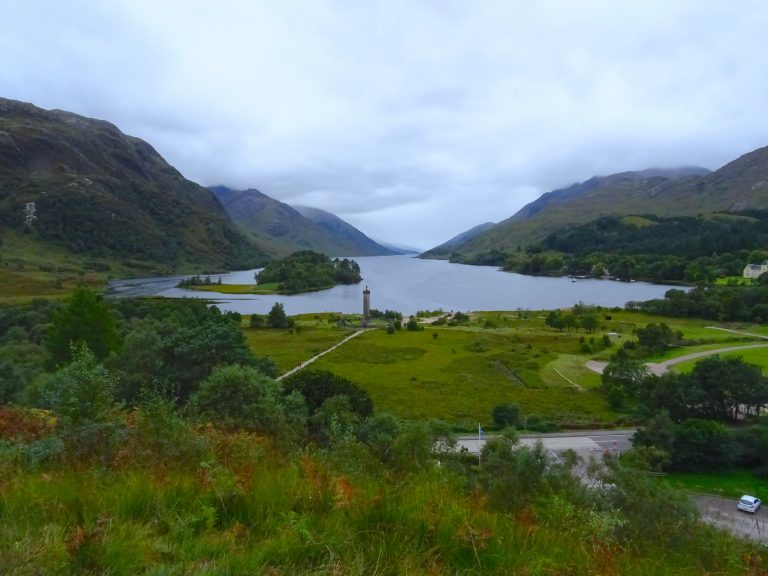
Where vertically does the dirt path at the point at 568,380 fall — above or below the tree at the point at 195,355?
below

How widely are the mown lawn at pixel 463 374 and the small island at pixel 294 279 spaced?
81.3 meters

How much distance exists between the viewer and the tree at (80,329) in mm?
35500

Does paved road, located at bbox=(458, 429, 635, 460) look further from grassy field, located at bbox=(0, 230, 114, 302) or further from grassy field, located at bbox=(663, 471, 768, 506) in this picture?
grassy field, located at bbox=(0, 230, 114, 302)

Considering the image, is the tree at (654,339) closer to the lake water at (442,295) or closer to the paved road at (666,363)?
the paved road at (666,363)

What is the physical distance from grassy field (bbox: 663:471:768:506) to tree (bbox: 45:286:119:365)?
126ft

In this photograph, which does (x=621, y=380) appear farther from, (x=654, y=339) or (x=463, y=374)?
(x=654, y=339)

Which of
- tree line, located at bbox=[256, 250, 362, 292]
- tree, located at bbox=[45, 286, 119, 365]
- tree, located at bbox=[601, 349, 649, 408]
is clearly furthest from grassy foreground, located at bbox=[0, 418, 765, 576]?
tree line, located at bbox=[256, 250, 362, 292]

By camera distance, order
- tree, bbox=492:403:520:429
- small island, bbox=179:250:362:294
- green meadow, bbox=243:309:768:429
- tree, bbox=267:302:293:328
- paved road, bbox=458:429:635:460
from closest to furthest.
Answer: paved road, bbox=458:429:635:460 < tree, bbox=492:403:520:429 < green meadow, bbox=243:309:768:429 < tree, bbox=267:302:293:328 < small island, bbox=179:250:362:294

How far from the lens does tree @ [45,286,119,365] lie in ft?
116

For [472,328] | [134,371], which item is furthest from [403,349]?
[134,371]

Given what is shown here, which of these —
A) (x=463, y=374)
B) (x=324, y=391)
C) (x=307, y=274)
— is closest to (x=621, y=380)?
(x=463, y=374)

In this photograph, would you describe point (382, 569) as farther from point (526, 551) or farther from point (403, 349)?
point (403, 349)

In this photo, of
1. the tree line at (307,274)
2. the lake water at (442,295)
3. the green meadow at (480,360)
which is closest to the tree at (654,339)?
the green meadow at (480,360)

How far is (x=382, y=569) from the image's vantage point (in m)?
3.43
